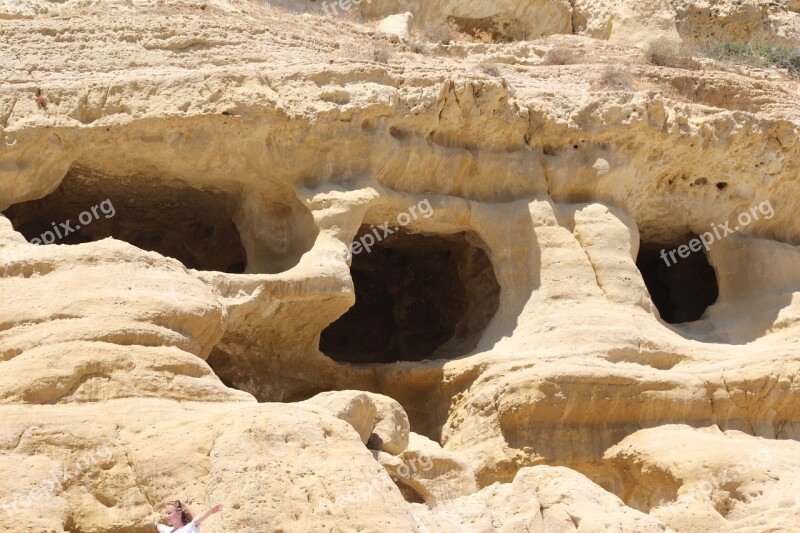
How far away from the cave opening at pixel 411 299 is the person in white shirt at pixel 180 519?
20.1ft

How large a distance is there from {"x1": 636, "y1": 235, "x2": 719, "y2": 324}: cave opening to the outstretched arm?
8.56 m

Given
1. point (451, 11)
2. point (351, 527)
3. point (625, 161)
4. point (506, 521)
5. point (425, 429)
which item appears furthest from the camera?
point (451, 11)

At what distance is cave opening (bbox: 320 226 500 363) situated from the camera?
44.8 feet

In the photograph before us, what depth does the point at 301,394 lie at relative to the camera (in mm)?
11883

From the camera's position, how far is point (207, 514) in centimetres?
727

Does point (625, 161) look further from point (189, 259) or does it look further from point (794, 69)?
point (794, 69)

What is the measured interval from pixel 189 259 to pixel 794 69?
9.53 metres

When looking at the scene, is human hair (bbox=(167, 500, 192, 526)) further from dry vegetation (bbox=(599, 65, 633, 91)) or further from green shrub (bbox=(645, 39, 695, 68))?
green shrub (bbox=(645, 39, 695, 68))

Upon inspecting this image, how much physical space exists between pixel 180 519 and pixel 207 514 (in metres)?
0.19

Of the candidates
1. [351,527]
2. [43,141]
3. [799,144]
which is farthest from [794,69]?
[351,527]
